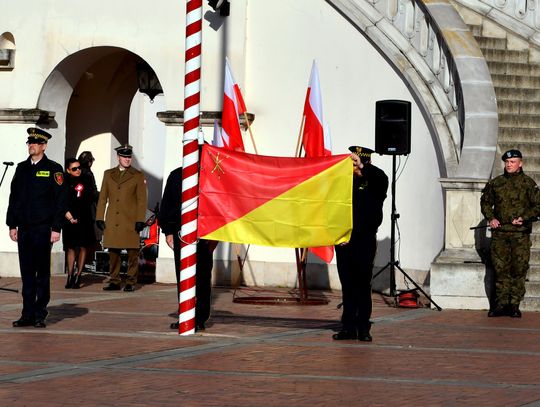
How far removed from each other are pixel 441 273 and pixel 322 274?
3357 mm

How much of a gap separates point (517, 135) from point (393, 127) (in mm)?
2168

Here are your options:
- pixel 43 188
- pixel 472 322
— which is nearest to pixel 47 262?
pixel 43 188

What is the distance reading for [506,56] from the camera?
21156 millimetres

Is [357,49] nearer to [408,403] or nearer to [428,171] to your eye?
[428,171]

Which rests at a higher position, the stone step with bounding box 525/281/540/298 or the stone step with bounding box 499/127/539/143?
the stone step with bounding box 499/127/539/143

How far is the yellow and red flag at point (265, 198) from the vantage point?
13539mm

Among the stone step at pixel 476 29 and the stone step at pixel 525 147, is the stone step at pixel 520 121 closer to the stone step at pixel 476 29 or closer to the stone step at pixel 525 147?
the stone step at pixel 525 147

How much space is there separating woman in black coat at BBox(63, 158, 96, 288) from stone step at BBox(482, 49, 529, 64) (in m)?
5.99

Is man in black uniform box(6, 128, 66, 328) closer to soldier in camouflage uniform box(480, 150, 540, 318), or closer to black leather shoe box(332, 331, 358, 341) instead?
black leather shoe box(332, 331, 358, 341)

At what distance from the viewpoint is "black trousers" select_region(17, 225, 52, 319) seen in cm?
1388

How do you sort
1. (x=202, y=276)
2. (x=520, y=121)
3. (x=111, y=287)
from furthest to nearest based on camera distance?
(x=111, y=287) → (x=520, y=121) → (x=202, y=276)

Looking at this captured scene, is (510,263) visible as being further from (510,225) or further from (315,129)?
(315,129)

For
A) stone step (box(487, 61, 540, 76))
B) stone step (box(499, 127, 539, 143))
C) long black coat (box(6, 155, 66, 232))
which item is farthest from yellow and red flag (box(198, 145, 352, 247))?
stone step (box(487, 61, 540, 76))

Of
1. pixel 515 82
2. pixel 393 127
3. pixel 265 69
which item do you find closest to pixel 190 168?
pixel 393 127
